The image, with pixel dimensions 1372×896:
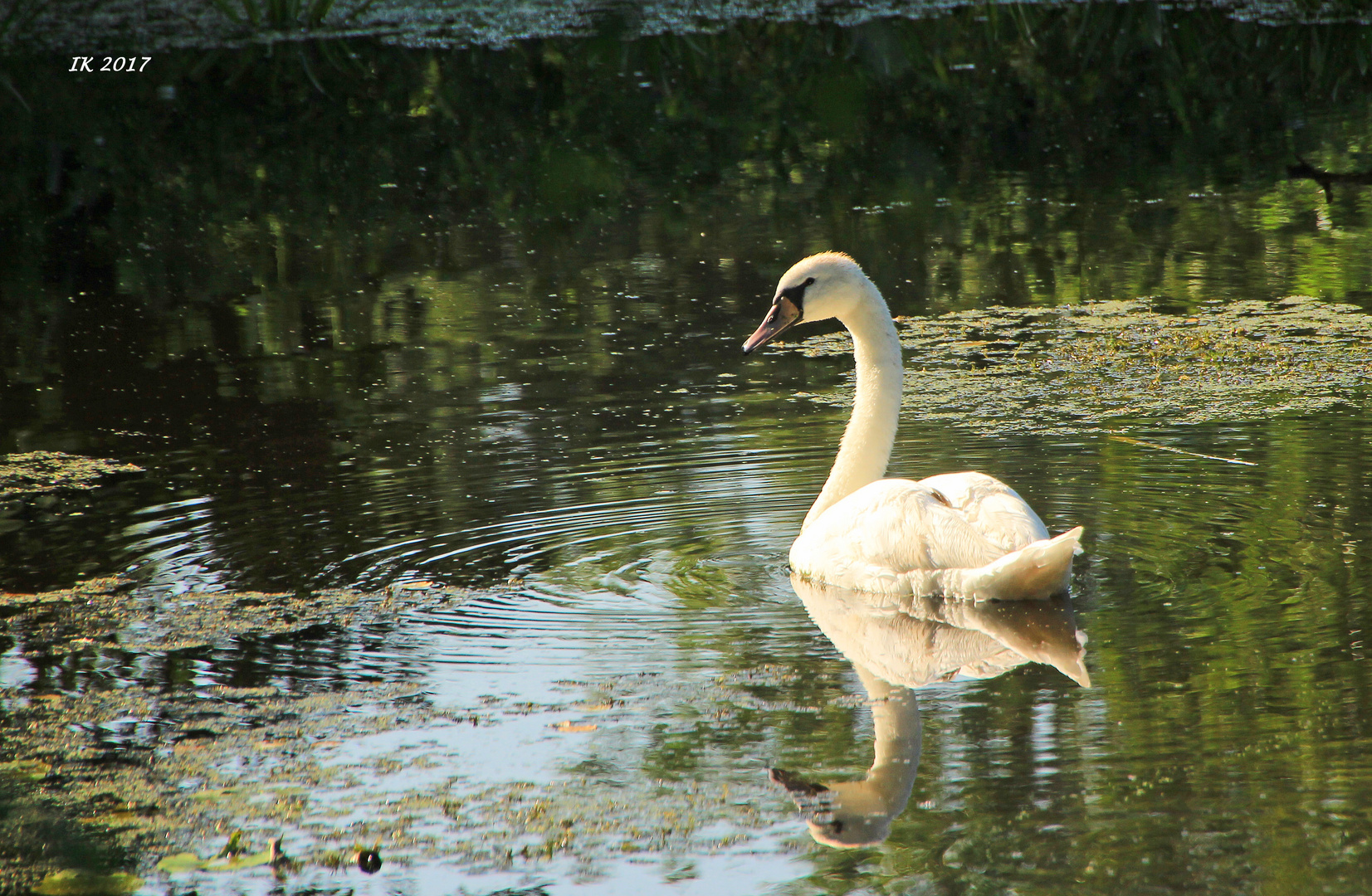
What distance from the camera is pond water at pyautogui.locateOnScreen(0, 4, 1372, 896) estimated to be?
4113 mm

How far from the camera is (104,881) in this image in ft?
12.9

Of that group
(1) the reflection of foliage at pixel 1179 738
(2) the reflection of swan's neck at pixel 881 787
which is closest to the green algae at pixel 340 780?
(2) the reflection of swan's neck at pixel 881 787

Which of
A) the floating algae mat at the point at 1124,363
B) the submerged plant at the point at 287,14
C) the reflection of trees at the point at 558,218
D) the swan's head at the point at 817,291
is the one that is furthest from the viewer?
the submerged plant at the point at 287,14

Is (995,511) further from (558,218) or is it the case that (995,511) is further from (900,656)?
(558,218)

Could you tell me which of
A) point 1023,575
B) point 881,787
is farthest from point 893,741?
point 1023,575

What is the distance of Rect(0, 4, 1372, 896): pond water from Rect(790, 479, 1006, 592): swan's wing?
150 millimetres

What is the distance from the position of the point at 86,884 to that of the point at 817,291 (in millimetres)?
3769

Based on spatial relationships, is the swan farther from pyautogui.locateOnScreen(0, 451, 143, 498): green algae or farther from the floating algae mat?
pyautogui.locateOnScreen(0, 451, 143, 498): green algae

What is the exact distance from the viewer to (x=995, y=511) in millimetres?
5621

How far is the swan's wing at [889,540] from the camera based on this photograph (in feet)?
18.5

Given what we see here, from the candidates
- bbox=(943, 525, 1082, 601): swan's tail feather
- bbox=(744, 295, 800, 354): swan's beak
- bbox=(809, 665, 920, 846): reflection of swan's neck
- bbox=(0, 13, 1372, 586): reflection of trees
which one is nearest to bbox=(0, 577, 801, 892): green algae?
bbox=(809, 665, 920, 846): reflection of swan's neck

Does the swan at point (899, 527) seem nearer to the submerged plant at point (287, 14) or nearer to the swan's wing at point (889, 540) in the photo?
the swan's wing at point (889, 540)

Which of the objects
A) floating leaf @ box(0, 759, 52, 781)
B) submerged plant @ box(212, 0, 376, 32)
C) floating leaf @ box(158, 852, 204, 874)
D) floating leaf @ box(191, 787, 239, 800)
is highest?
submerged plant @ box(212, 0, 376, 32)

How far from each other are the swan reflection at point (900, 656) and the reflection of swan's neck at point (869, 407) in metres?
0.54
